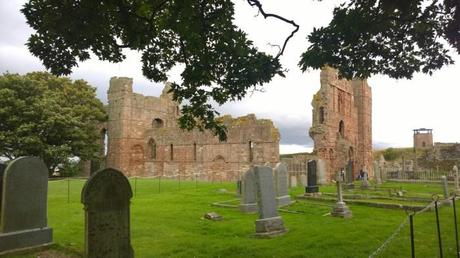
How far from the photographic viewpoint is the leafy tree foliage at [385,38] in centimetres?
673

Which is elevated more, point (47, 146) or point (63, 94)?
point (63, 94)

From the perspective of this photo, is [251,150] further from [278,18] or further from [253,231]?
[278,18]

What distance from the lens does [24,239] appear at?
24.7 feet

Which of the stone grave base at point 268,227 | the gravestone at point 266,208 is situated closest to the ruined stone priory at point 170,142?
the gravestone at point 266,208

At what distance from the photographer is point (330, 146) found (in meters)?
30.3

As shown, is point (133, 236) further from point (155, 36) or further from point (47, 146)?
point (47, 146)

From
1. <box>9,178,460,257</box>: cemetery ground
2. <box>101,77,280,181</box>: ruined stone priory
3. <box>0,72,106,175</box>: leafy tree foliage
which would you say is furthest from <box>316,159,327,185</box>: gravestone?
<box>0,72,106,175</box>: leafy tree foliage

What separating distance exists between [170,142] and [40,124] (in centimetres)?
1070

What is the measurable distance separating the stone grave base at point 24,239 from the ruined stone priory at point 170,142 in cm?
2233

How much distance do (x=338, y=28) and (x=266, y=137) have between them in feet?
75.7

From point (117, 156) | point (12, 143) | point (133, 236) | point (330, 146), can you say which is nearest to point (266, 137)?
point (330, 146)

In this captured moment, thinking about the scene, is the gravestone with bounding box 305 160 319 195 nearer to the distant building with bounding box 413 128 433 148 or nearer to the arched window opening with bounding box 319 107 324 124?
the arched window opening with bounding box 319 107 324 124

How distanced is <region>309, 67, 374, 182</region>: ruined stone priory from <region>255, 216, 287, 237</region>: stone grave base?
16.7m

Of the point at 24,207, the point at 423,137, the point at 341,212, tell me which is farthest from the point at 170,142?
the point at 423,137
